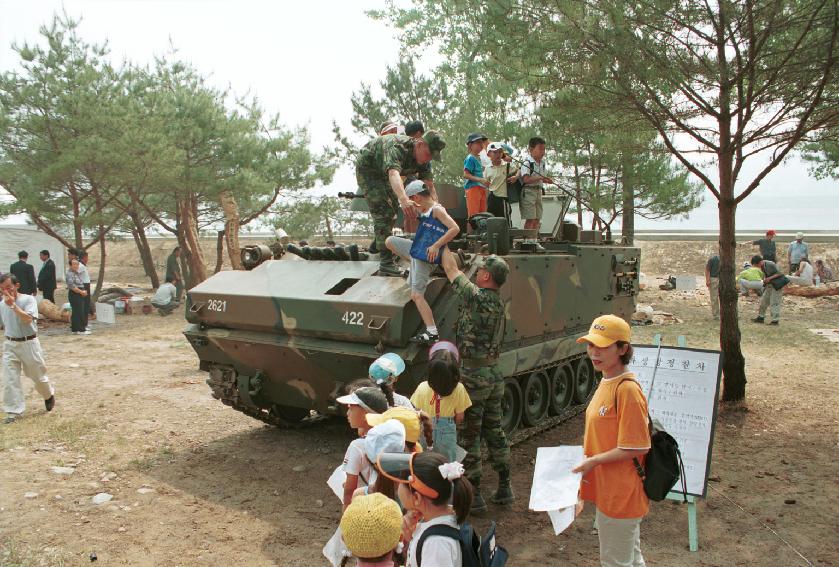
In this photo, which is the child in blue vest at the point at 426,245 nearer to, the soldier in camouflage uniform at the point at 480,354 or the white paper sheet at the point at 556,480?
the soldier in camouflage uniform at the point at 480,354

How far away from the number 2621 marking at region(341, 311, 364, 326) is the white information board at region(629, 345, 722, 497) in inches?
82.4

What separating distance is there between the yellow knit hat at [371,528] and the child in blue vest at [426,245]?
307 centimetres

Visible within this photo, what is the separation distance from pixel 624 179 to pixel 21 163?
45.0 feet

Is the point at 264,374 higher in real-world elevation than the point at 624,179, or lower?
lower

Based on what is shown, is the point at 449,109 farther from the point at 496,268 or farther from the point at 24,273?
the point at 496,268

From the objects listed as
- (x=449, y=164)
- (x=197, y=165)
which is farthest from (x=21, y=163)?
(x=449, y=164)

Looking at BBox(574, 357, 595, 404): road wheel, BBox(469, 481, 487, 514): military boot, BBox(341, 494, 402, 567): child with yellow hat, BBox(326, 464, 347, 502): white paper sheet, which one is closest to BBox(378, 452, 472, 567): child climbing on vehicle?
BBox(341, 494, 402, 567): child with yellow hat

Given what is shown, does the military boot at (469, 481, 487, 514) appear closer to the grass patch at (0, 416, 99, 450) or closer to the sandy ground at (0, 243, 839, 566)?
the sandy ground at (0, 243, 839, 566)

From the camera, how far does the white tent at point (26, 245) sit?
82.8 feet

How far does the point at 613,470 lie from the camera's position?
3.34m

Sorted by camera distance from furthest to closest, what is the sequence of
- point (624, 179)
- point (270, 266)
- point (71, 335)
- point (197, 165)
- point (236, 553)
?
point (197, 165) → point (624, 179) → point (71, 335) → point (270, 266) → point (236, 553)

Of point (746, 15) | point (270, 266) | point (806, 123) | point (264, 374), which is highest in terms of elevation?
point (746, 15)

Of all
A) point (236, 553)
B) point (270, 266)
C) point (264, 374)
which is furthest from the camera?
point (270, 266)

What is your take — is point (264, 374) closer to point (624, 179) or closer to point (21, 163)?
point (624, 179)
